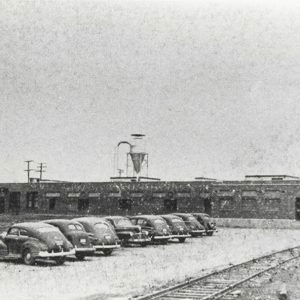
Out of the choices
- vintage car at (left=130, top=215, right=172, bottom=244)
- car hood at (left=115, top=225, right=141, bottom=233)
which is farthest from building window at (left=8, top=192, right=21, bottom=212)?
car hood at (left=115, top=225, right=141, bottom=233)

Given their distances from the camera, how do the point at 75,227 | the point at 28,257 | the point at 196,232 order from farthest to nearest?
the point at 196,232 → the point at 75,227 → the point at 28,257

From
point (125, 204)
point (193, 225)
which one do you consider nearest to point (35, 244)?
point (193, 225)

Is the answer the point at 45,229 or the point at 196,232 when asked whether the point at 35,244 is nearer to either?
the point at 45,229

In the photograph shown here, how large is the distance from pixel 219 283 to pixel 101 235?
30.0 ft

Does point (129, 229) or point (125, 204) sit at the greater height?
point (125, 204)

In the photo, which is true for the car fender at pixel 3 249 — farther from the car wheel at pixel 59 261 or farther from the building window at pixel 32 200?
the building window at pixel 32 200

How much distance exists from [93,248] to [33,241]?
9.87 feet

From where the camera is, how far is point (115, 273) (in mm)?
19578

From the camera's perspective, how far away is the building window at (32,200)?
73.1 m

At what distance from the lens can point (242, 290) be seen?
1594cm

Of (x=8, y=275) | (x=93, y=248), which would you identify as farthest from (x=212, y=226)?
(x=8, y=275)

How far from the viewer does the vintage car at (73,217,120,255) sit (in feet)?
83.2

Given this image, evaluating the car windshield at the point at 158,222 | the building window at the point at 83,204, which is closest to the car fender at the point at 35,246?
the car windshield at the point at 158,222

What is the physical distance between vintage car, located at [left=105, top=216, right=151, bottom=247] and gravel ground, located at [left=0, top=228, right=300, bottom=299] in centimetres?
50
